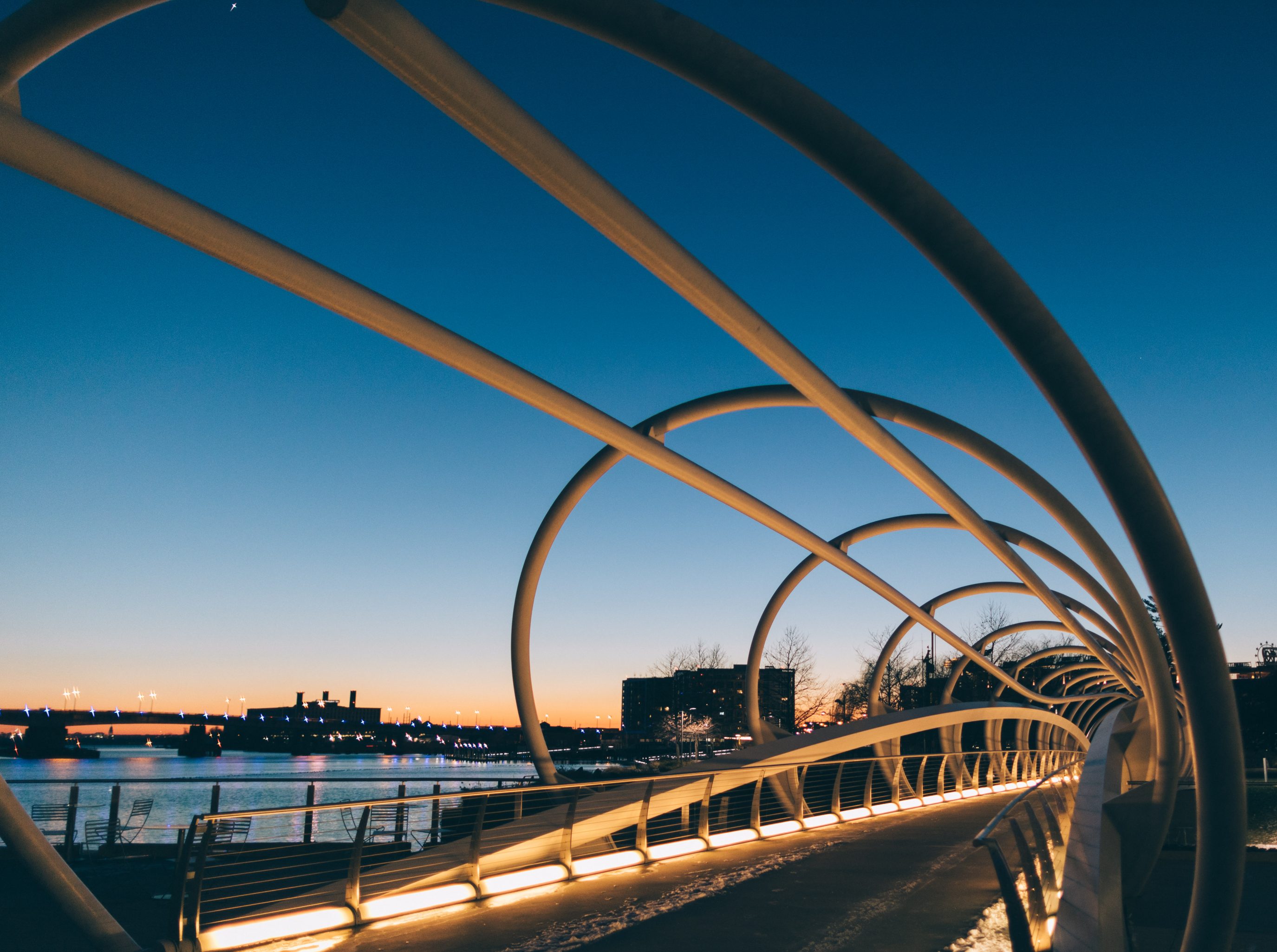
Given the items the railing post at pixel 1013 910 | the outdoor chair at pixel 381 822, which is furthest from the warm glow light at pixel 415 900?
the outdoor chair at pixel 381 822

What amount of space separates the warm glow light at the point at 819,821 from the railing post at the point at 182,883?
9853 mm

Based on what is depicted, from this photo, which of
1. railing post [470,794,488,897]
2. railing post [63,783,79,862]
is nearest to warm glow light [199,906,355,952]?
railing post [470,794,488,897]

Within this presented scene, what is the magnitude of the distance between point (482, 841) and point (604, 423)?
14.4 ft

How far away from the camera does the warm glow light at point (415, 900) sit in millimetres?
7328

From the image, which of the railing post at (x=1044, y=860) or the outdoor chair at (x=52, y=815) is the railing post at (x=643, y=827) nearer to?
the railing post at (x=1044, y=860)

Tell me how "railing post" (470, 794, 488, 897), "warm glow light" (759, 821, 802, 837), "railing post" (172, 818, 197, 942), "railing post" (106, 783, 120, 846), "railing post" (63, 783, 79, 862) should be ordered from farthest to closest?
"railing post" (106, 783, 120, 846) < "warm glow light" (759, 821, 802, 837) < "railing post" (63, 783, 79, 862) < "railing post" (470, 794, 488, 897) < "railing post" (172, 818, 197, 942)

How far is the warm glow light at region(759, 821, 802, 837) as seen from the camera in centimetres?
1311

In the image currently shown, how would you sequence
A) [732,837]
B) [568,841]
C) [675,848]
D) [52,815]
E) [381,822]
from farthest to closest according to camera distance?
[381,822]
[52,815]
[732,837]
[675,848]
[568,841]

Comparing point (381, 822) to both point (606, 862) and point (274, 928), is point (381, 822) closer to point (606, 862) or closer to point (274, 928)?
point (606, 862)

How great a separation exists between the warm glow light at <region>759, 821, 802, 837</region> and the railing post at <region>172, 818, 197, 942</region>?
838 centimetres

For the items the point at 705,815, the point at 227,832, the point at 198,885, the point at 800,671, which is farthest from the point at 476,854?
the point at 800,671

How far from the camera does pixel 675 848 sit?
11.1 m

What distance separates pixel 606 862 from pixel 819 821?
5.83 metres

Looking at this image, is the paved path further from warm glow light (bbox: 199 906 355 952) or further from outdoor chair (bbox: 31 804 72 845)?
outdoor chair (bbox: 31 804 72 845)
